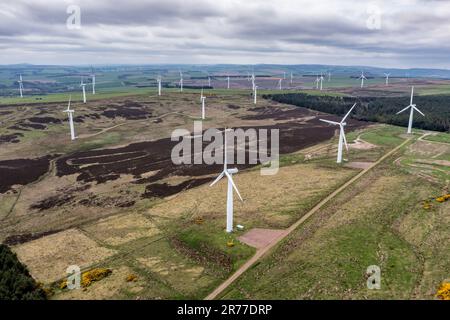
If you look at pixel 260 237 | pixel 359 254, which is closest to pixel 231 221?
pixel 260 237

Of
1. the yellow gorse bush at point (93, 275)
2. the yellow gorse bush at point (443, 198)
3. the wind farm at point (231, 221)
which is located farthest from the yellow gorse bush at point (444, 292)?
the yellow gorse bush at point (93, 275)

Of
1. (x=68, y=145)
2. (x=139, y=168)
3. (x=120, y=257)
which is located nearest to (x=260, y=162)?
(x=139, y=168)

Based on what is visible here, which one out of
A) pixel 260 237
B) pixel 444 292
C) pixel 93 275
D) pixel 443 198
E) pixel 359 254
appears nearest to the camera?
pixel 444 292

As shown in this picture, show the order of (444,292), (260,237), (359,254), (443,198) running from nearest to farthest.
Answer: (444,292) < (359,254) < (260,237) < (443,198)

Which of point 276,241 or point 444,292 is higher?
point 444,292

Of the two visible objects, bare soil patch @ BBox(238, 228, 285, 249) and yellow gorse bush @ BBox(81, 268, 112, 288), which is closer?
yellow gorse bush @ BBox(81, 268, 112, 288)

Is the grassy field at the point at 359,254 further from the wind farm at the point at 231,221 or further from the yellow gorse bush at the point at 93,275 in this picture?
the yellow gorse bush at the point at 93,275

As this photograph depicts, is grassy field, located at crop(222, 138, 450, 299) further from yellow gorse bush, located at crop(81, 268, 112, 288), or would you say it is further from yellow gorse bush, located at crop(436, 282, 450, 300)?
yellow gorse bush, located at crop(81, 268, 112, 288)

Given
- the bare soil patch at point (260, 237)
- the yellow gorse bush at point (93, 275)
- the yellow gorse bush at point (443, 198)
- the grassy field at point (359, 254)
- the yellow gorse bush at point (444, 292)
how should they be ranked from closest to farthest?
the yellow gorse bush at point (444, 292) → the grassy field at point (359, 254) → the yellow gorse bush at point (93, 275) → the bare soil patch at point (260, 237) → the yellow gorse bush at point (443, 198)

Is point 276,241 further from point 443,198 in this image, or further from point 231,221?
point 443,198

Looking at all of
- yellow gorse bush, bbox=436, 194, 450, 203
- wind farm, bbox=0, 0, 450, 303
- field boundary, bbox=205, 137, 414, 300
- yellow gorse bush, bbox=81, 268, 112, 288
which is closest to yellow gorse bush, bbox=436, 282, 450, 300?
wind farm, bbox=0, 0, 450, 303
